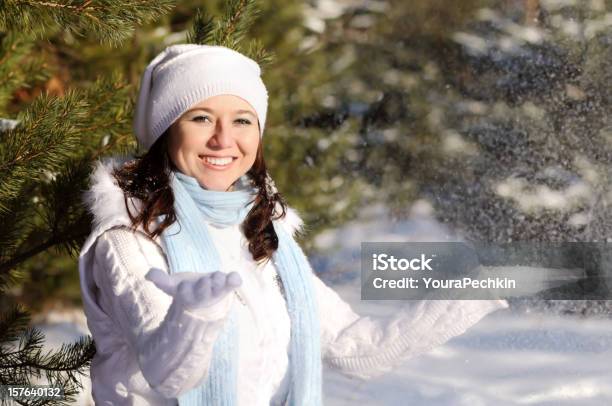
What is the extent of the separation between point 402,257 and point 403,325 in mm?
305

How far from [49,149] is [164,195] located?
8.1 inches

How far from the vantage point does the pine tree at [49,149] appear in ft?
4.11

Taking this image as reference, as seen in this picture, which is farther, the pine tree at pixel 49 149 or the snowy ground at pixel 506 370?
the snowy ground at pixel 506 370

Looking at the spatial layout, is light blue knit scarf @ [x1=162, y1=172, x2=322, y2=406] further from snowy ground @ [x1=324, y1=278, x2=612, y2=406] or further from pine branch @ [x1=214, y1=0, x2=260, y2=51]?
snowy ground @ [x1=324, y1=278, x2=612, y2=406]

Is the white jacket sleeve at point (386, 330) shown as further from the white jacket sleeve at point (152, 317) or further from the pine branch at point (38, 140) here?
the pine branch at point (38, 140)

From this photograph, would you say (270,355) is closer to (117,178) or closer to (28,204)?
(117,178)

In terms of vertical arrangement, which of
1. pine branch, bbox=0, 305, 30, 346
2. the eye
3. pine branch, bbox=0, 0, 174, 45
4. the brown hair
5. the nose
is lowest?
pine branch, bbox=0, 305, 30, 346

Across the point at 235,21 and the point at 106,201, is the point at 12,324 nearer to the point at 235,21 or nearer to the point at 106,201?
the point at 106,201

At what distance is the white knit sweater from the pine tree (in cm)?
12

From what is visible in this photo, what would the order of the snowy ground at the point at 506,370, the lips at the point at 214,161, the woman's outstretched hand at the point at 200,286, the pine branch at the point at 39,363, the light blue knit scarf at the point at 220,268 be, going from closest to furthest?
the woman's outstretched hand at the point at 200,286 → the light blue knit scarf at the point at 220,268 → the lips at the point at 214,161 → the pine branch at the point at 39,363 → the snowy ground at the point at 506,370

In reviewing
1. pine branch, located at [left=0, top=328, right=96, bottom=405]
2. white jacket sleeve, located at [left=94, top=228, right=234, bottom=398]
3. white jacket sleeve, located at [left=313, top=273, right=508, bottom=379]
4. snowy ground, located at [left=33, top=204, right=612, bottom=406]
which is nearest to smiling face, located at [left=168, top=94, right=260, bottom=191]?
white jacket sleeve, located at [left=94, top=228, right=234, bottom=398]

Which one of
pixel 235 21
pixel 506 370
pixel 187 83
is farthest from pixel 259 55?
pixel 506 370

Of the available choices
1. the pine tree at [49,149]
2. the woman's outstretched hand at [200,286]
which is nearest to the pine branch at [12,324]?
the pine tree at [49,149]

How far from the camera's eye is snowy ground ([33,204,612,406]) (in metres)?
1.80
